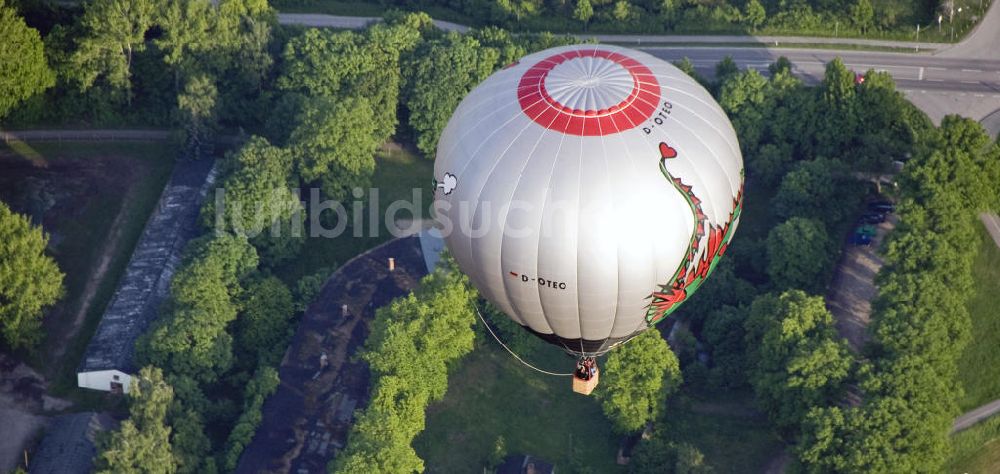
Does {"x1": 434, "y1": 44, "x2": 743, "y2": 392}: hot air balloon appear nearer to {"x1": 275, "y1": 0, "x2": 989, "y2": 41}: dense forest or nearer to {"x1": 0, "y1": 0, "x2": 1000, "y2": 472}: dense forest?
{"x1": 0, "y1": 0, "x2": 1000, "y2": 472}: dense forest

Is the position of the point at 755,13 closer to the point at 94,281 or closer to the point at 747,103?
the point at 747,103

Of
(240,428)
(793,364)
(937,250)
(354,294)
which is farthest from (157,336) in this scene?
(937,250)

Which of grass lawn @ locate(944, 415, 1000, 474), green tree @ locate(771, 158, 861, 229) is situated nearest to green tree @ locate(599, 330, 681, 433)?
green tree @ locate(771, 158, 861, 229)

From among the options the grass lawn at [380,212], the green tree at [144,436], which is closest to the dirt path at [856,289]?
the grass lawn at [380,212]

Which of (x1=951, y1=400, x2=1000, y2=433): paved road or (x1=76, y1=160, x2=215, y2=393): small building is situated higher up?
(x1=76, y1=160, x2=215, y2=393): small building

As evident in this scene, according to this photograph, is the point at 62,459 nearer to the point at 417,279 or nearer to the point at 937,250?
the point at 417,279

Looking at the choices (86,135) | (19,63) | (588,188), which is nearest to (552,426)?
(588,188)
